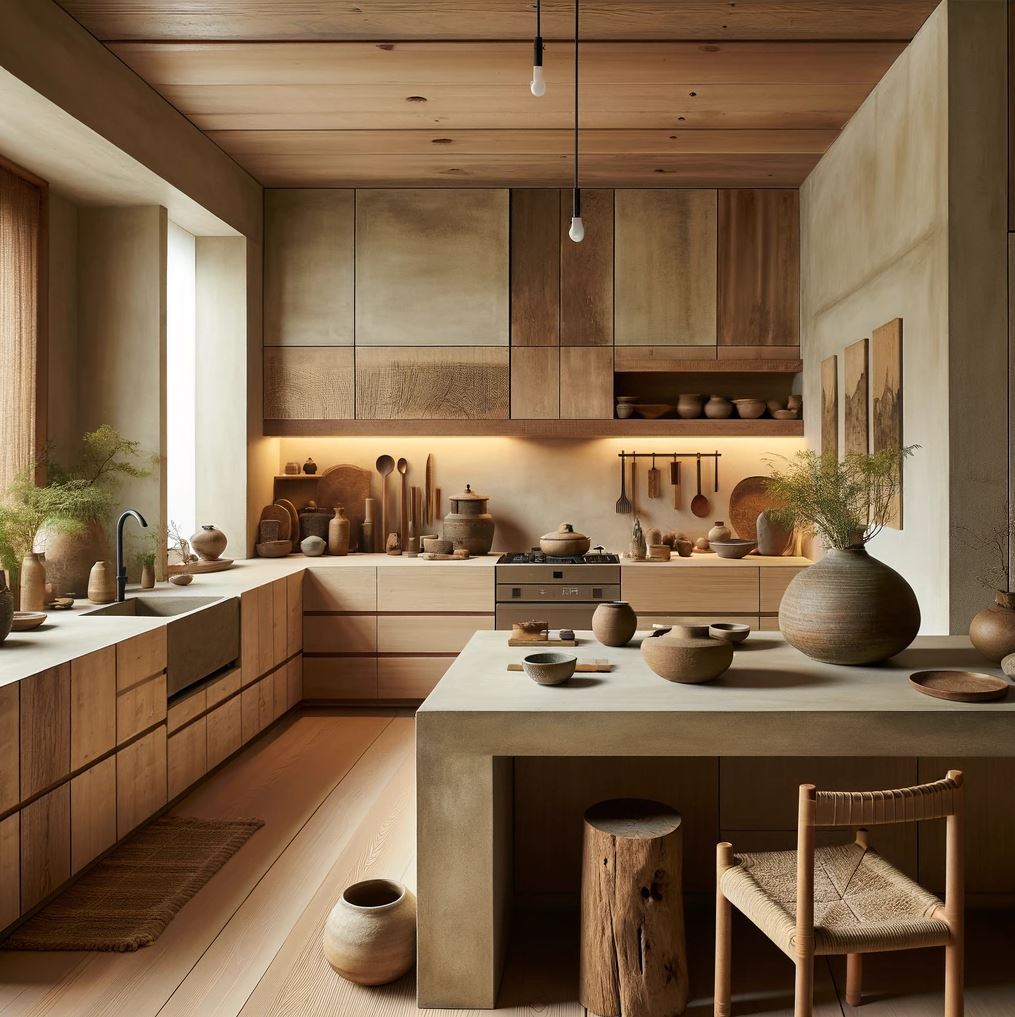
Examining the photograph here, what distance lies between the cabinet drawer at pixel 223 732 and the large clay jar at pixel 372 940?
1736 millimetres

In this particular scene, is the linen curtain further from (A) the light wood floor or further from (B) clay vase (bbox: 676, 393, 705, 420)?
(B) clay vase (bbox: 676, 393, 705, 420)

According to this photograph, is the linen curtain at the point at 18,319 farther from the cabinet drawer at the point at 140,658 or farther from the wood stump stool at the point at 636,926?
the wood stump stool at the point at 636,926

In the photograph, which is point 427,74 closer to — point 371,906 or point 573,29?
point 573,29

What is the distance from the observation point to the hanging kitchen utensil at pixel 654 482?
18.6 ft

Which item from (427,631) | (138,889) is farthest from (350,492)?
(138,889)

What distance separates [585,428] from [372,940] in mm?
3590

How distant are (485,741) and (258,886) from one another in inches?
49.1

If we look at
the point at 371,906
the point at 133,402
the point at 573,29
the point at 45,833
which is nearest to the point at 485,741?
the point at 371,906

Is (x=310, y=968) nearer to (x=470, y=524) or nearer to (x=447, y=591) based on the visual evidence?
(x=447, y=591)

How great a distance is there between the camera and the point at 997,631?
7.92 feet

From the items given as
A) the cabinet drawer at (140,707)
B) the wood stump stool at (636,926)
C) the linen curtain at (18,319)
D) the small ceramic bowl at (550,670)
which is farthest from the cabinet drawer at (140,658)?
the wood stump stool at (636,926)

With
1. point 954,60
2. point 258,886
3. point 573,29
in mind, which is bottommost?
point 258,886

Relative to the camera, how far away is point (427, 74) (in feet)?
12.7

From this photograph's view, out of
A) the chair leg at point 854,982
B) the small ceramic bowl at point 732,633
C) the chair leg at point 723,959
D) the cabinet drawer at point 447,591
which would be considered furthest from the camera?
the cabinet drawer at point 447,591
